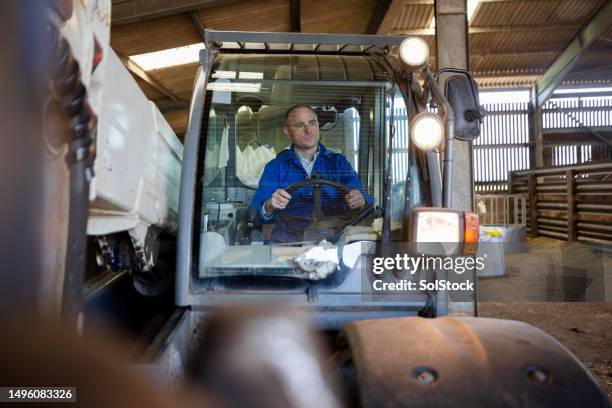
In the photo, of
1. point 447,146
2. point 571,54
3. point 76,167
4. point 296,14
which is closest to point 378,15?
point 296,14

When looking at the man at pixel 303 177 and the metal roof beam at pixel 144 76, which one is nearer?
the man at pixel 303 177

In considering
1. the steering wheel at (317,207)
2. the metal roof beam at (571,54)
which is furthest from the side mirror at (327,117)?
the metal roof beam at (571,54)

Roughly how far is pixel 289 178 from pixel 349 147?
38 cm

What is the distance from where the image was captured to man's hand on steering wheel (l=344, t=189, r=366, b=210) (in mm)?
2557

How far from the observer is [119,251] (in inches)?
85.0

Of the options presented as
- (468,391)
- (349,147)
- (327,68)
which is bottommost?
(468,391)

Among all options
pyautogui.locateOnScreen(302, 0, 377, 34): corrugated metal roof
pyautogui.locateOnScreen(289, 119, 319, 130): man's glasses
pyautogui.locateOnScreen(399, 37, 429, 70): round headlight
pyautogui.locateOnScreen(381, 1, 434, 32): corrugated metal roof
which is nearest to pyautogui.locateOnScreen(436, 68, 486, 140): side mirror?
pyautogui.locateOnScreen(399, 37, 429, 70): round headlight

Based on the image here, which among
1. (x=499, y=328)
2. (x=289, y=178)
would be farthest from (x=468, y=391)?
(x=289, y=178)

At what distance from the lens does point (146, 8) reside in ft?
22.7

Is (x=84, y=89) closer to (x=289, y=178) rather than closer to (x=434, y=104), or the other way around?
(x=289, y=178)

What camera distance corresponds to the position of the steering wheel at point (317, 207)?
2.48 meters

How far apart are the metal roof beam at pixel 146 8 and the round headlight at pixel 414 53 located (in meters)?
5.42

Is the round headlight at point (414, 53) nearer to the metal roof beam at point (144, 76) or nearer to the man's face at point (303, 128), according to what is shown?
the man's face at point (303, 128)

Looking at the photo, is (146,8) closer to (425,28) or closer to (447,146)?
(447,146)
